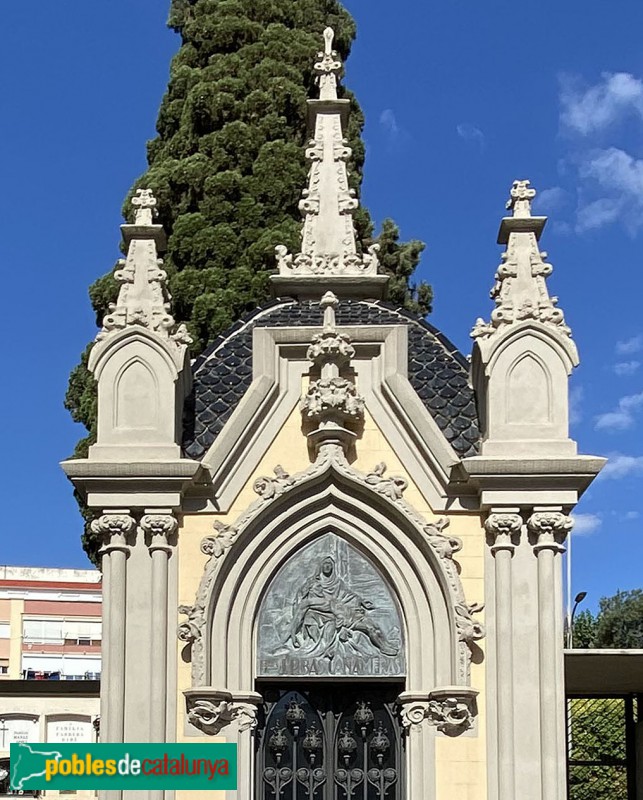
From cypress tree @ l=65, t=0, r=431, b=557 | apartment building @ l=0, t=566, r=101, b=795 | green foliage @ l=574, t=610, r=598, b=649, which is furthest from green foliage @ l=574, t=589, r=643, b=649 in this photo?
cypress tree @ l=65, t=0, r=431, b=557

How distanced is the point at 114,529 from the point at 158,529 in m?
0.44

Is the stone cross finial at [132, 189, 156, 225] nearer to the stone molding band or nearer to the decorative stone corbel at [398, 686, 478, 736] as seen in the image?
the stone molding band

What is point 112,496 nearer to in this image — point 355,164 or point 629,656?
point 629,656

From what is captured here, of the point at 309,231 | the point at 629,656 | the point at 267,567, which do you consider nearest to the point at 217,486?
the point at 267,567

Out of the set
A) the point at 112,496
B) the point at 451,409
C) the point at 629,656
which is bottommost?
the point at 629,656

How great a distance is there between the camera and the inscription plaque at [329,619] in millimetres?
13594

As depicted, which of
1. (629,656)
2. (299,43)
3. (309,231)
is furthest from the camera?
(299,43)

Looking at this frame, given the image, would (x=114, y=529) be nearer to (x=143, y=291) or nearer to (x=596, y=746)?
(x=143, y=291)

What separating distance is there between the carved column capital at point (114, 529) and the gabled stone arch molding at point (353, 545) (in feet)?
2.63

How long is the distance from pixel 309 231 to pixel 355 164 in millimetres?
10781

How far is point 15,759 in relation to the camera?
1349cm

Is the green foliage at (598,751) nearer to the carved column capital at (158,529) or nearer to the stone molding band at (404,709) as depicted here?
the stone molding band at (404,709)

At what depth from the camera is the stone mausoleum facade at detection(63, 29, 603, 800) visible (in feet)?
43.4

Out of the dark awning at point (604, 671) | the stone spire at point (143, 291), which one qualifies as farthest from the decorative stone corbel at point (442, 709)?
the stone spire at point (143, 291)
